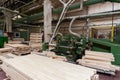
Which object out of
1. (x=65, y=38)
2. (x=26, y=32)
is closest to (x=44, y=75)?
(x=65, y=38)

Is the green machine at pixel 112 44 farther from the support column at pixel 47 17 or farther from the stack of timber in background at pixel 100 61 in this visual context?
the support column at pixel 47 17

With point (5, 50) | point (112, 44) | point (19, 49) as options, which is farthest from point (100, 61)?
point (5, 50)

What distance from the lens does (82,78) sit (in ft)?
5.93

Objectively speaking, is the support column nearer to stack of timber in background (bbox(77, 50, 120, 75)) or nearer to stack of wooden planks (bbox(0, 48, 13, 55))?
stack of wooden planks (bbox(0, 48, 13, 55))

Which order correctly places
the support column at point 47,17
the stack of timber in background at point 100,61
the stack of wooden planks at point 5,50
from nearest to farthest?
the stack of timber in background at point 100,61 < the stack of wooden planks at point 5,50 < the support column at point 47,17

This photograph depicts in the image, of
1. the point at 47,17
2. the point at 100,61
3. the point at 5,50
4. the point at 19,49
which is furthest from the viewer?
the point at 47,17

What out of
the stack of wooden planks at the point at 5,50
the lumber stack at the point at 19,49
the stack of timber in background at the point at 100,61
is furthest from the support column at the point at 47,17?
the stack of timber in background at the point at 100,61

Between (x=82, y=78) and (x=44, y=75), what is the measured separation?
1.94ft

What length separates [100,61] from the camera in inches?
129

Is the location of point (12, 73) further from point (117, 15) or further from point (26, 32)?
point (26, 32)

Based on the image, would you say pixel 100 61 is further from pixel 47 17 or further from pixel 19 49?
pixel 19 49

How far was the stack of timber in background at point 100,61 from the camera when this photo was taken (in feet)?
10.1

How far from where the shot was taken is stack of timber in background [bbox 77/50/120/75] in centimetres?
307

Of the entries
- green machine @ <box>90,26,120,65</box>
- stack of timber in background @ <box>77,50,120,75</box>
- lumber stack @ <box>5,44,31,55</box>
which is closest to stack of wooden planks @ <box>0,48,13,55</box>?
lumber stack @ <box>5,44,31,55</box>
